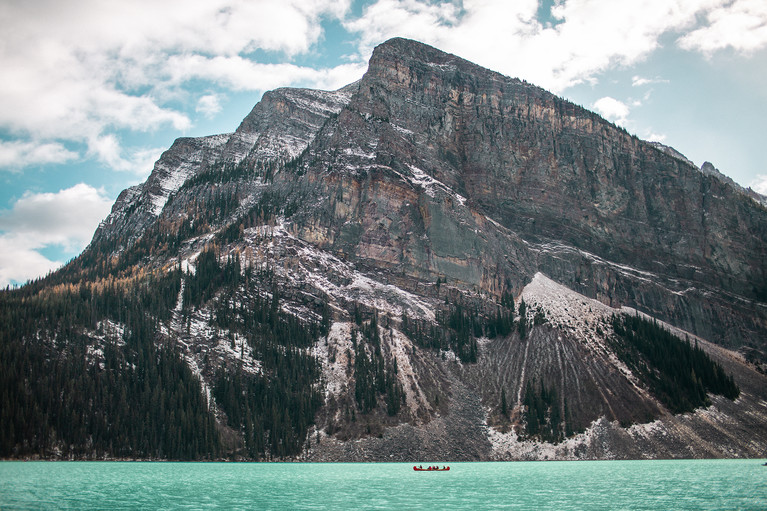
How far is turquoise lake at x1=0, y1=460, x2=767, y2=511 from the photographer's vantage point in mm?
57719

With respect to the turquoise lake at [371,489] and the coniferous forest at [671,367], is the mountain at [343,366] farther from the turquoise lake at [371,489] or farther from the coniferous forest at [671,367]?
the turquoise lake at [371,489]

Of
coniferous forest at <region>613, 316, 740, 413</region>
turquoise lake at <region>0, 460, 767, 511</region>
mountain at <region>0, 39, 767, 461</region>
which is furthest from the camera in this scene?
coniferous forest at <region>613, 316, 740, 413</region>

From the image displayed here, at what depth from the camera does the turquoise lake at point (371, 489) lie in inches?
2272

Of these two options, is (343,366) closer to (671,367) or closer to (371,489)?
(371,489)

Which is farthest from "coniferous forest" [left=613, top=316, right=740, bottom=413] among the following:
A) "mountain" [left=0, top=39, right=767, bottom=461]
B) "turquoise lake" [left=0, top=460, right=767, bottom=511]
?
"turquoise lake" [left=0, top=460, right=767, bottom=511]

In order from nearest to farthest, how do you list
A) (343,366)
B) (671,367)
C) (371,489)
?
(371,489), (343,366), (671,367)

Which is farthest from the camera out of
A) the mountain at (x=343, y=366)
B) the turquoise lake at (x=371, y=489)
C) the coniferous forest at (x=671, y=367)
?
the coniferous forest at (x=671, y=367)

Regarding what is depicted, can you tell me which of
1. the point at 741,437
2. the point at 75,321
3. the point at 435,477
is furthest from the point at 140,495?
the point at 741,437

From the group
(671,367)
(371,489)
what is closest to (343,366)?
(371,489)

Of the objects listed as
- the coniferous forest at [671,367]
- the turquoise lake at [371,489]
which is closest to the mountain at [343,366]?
the coniferous forest at [671,367]

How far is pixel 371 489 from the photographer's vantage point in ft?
238

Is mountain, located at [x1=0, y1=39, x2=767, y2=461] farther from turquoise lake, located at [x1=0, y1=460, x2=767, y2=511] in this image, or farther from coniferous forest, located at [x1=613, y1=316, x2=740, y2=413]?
turquoise lake, located at [x1=0, y1=460, x2=767, y2=511]

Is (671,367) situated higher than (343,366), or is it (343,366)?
(343,366)

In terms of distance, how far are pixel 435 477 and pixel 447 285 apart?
106478 millimetres
